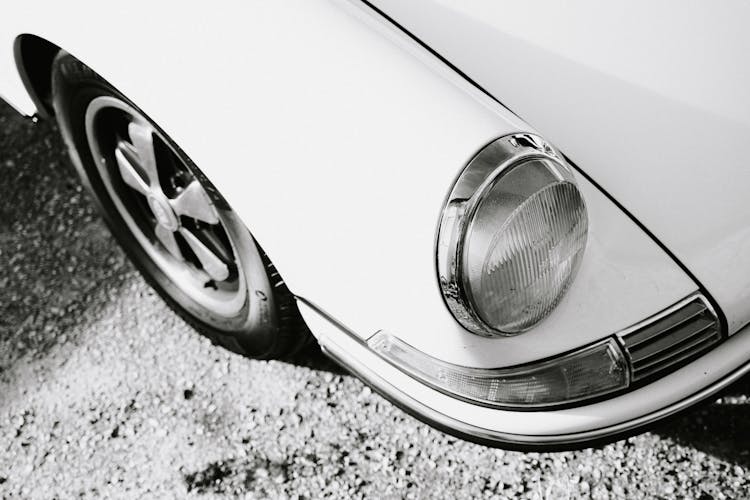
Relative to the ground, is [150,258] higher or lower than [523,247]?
lower

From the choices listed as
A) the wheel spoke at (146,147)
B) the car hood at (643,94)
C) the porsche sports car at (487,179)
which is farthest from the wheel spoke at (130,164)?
the car hood at (643,94)

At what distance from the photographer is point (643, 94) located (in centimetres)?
142

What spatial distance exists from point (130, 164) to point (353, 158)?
0.90 m

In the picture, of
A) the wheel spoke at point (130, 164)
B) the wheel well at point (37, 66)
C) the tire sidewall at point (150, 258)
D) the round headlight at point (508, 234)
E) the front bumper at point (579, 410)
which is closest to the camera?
the round headlight at point (508, 234)

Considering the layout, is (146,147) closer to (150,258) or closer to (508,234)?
(150,258)

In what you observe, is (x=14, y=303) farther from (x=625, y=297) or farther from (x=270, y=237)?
(x=625, y=297)

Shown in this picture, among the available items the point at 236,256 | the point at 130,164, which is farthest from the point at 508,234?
the point at 130,164

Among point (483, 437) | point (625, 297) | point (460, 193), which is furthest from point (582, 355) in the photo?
point (460, 193)

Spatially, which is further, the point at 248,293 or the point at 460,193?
the point at 248,293

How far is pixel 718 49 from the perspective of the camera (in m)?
1.44

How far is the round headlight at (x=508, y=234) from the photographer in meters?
1.21

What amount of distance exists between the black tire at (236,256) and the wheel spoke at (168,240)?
0.21 feet

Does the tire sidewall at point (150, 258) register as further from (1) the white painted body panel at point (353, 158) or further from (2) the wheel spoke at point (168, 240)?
(1) the white painted body panel at point (353, 158)

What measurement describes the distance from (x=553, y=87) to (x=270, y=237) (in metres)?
0.60
